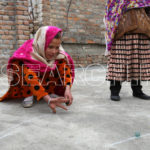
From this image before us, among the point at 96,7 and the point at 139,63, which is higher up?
the point at 96,7

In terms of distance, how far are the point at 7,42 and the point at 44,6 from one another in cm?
185

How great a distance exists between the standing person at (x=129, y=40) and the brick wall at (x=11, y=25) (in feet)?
11.6

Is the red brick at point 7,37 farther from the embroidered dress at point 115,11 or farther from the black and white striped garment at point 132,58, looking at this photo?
the black and white striped garment at point 132,58

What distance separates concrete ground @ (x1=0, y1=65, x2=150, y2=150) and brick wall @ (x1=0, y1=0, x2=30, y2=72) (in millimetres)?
3391

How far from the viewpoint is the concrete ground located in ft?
4.27

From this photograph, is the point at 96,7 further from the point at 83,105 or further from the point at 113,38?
the point at 83,105

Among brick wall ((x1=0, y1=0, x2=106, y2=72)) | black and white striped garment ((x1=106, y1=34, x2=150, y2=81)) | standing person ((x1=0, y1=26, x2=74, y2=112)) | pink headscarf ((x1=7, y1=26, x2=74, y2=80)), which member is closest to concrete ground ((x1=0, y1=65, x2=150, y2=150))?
standing person ((x1=0, y1=26, x2=74, y2=112))

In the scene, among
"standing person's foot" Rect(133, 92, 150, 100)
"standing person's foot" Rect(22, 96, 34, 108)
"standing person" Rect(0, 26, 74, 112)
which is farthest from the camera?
"standing person's foot" Rect(133, 92, 150, 100)

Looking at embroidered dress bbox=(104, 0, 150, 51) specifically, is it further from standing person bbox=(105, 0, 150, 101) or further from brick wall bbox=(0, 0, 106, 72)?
brick wall bbox=(0, 0, 106, 72)

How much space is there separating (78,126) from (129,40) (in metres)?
1.28

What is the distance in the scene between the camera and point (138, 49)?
8.07 ft

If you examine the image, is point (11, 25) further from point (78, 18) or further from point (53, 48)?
point (53, 48)

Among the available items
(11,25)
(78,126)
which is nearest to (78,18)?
(11,25)

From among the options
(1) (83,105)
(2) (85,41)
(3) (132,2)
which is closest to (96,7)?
(2) (85,41)
